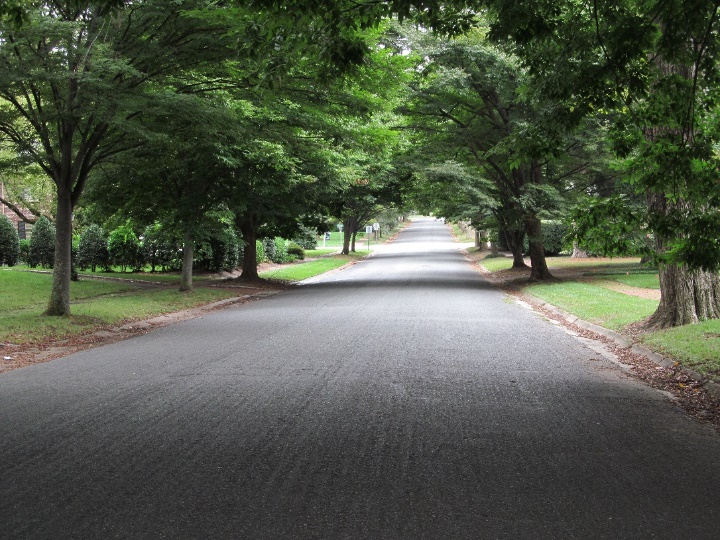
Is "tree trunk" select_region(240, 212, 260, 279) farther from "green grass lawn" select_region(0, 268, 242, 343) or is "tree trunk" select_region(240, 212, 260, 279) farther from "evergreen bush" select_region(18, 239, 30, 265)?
"evergreen bush" select_region(18, 239, 30, 265)

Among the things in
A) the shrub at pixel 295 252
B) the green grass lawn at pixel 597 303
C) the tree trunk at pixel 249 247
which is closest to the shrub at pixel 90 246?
the tree trunk at pixel 249 247

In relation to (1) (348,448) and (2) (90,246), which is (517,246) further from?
(1) (348,448)

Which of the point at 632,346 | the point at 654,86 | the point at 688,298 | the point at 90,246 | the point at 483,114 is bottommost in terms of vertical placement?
the point at 632,346

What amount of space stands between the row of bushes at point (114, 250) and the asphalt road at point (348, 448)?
16366mm

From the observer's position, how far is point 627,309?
1538cm

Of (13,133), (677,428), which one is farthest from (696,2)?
(13,133)

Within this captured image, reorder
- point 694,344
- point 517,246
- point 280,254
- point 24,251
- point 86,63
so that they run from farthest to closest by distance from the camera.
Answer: point 280,254 → point 517,246 → point 24,251 → point 86,63 → point 694,344

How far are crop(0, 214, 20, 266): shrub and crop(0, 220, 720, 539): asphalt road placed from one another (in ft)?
61.4

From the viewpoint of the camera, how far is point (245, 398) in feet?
23.4

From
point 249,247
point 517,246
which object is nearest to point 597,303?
point 249,247

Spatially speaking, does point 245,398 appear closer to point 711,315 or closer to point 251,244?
point 711,315

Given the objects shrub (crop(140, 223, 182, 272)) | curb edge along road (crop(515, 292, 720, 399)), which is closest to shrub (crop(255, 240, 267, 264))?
shrub (crop(140, 223, 182, 272))

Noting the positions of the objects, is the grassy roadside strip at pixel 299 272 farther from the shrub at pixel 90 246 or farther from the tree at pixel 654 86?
the tree at pixel 654 86

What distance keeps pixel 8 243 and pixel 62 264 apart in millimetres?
15052
